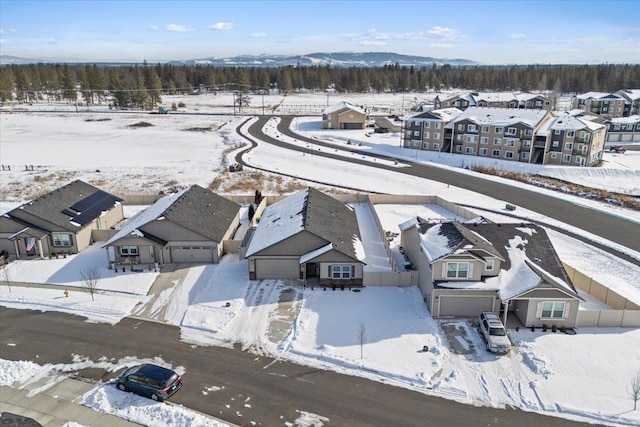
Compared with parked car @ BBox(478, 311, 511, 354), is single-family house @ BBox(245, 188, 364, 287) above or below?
above

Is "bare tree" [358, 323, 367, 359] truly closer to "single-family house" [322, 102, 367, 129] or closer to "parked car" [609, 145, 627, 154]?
"parked car" [609, 145, 627, 154]

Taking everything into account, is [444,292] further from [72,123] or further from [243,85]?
[243,85]

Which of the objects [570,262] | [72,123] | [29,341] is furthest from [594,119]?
[72,123]

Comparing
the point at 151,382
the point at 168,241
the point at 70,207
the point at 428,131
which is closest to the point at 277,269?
the point at 168,241

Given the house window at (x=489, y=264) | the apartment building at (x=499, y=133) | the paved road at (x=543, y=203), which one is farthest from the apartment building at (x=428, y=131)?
the house window at (x=489, y=264)

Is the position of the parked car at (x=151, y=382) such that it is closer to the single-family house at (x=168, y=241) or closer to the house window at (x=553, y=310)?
the single-family house at (x=168, y=241)

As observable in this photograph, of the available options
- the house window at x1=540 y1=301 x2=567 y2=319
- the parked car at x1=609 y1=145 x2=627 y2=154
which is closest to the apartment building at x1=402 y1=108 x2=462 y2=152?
the parked car at x1=609 y1=145 x2=627 y2=154

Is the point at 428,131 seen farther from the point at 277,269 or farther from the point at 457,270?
the point at 457,270
